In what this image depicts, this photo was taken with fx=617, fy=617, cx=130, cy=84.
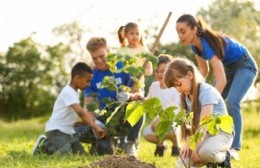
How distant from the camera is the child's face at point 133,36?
16.9 ft

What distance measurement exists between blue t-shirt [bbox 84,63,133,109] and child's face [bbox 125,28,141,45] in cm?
31

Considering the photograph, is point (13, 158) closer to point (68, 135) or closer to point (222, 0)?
point (68, 135)

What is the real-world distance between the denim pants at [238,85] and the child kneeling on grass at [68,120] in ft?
3.40

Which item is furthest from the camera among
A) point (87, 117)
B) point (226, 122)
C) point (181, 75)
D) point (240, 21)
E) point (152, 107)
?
point (240, 21)

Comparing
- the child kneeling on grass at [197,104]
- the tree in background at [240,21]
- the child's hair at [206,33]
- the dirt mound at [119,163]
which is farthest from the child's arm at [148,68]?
the tree in background at [240,21]

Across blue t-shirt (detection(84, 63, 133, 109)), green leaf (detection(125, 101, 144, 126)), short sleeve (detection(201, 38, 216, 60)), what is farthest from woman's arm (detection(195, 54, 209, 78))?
green leaf (detection(125, 101, 144, 126))

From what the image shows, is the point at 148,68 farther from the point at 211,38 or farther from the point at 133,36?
the point at 211,38

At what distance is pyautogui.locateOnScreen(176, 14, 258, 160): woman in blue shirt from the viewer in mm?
4375

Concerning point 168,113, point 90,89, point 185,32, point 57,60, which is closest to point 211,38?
point 185,32

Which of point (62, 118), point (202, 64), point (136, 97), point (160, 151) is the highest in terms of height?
point (202, 64)

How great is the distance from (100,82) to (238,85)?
3.74 ft

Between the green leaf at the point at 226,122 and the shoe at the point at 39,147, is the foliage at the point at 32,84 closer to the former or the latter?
the shoe at the point at 39,147

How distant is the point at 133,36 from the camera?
517 centimetres

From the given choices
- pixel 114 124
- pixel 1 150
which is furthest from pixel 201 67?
pixel 1 150
